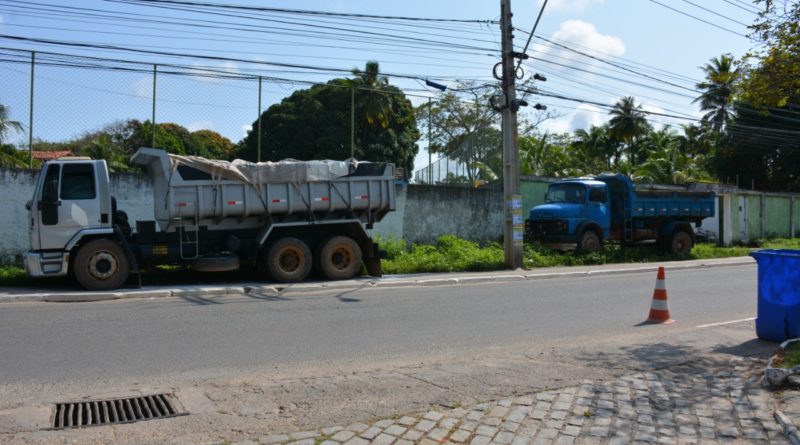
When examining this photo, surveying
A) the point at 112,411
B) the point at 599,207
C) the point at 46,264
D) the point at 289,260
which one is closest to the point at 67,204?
the point at 46,264

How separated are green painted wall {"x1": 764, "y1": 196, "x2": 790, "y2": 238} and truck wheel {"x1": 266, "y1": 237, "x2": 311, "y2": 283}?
27835 mm

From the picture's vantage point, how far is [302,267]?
47.2 ft

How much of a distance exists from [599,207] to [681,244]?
4.10 metres

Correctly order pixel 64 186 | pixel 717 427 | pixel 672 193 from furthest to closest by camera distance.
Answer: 1. pixel 672 193
2. pixel 64 186
3. pixel 717 427

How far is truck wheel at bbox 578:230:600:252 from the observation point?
68.0 ft

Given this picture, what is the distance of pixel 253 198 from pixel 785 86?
972 centimetres

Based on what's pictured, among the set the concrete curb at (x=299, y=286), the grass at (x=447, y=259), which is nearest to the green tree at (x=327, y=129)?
the grass at (x=447, y=259)

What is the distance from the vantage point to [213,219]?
14.0 metres

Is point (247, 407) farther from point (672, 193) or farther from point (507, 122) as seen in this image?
point (672, 193)

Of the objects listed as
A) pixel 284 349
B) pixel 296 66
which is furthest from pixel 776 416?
pixel 296 66

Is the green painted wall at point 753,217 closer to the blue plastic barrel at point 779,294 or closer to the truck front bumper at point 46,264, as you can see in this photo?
the blue plastic barrel at point 779,294

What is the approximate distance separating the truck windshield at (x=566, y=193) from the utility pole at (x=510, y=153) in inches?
152

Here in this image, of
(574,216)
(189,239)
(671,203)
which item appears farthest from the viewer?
(671,203)

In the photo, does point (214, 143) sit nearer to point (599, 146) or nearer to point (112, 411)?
point (599, 146)
